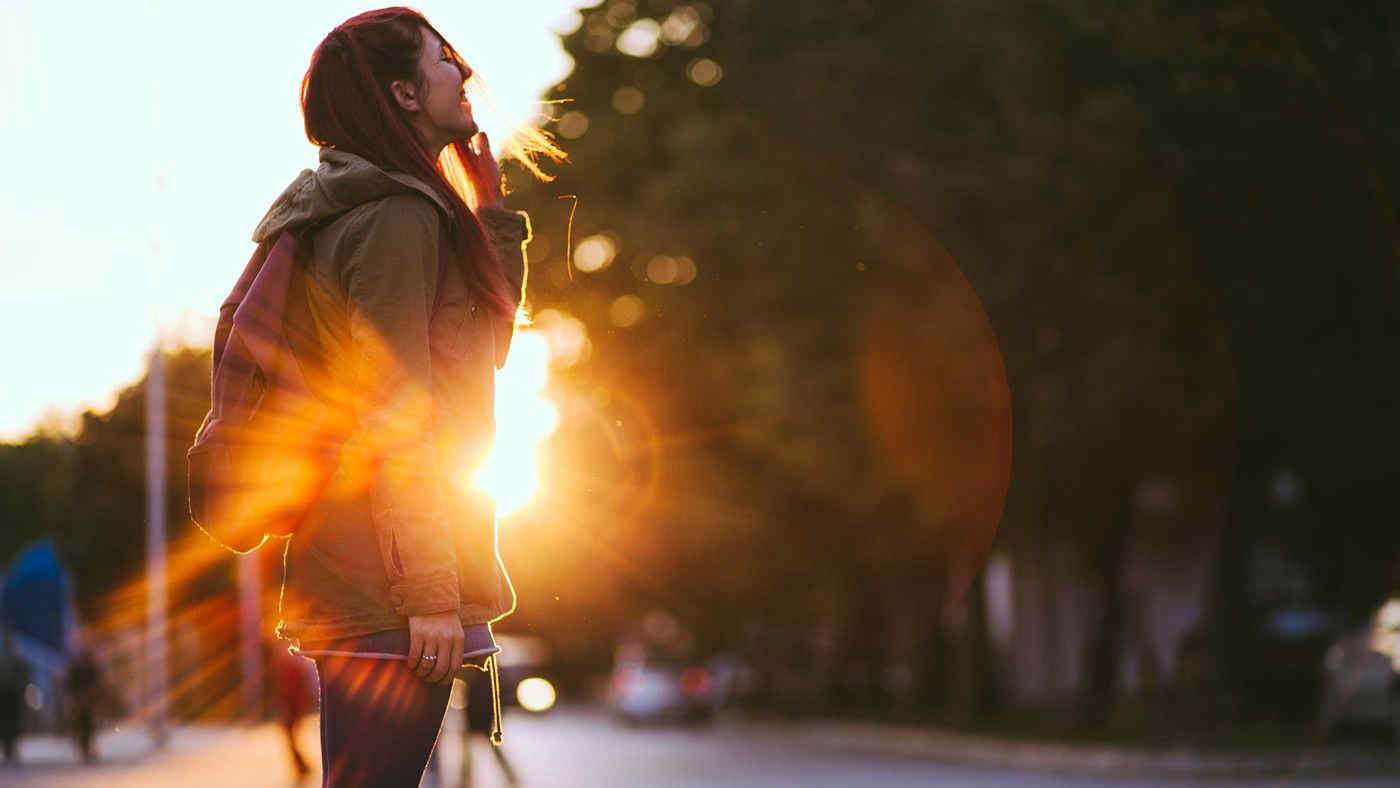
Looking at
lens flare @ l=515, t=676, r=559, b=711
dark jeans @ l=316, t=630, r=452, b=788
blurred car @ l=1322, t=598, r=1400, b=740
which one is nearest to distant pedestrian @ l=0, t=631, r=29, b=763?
lens flare @ l=515, t=676, r=559, b=711

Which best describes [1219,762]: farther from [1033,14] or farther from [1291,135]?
[1033,14]

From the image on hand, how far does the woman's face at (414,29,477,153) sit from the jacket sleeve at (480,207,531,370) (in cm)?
16

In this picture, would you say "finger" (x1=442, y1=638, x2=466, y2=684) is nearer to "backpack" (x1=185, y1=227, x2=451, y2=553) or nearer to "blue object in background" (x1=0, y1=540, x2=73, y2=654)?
"backpack" (x1=185, y1=227, x2=451, y2=553)

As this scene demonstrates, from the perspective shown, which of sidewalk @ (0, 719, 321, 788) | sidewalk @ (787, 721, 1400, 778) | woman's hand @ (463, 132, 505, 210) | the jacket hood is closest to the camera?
the jacket hood

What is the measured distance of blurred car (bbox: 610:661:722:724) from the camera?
4022 cm

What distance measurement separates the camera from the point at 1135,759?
72.1 feet

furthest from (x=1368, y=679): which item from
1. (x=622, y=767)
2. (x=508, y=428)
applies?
(x=508, y=428)

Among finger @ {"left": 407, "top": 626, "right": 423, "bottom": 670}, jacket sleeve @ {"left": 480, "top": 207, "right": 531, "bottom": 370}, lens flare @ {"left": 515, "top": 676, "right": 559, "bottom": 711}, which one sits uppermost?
jacket sleeve @ {"left": 480, "top": 207, "right": 531, "bottom": 370}

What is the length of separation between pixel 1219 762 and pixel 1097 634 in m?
10.0

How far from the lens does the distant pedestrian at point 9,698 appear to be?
80.2 feet

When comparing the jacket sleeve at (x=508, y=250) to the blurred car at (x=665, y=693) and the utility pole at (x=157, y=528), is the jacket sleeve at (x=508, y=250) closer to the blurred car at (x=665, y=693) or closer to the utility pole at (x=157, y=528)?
the utility pole at (x=157, y=528)

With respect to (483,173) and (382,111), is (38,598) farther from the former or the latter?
(382,111)

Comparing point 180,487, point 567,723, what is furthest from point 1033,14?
point 180,487

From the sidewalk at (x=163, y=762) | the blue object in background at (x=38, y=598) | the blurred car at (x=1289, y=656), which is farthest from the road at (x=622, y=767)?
the blurred car at (x=1289, y=656)
